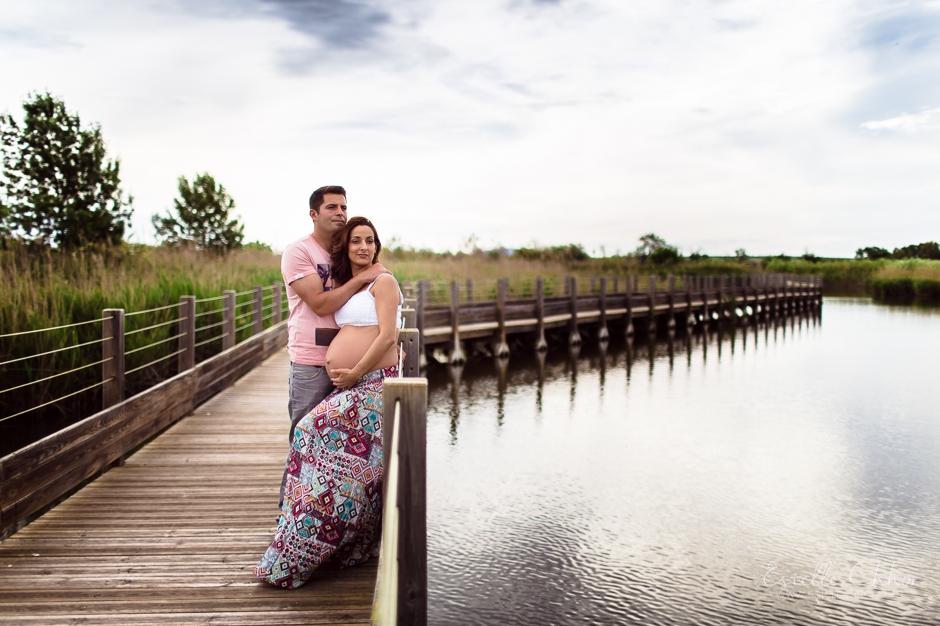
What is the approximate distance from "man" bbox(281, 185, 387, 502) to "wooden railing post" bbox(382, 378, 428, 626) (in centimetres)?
144

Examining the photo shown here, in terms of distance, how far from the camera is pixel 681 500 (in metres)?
8.28

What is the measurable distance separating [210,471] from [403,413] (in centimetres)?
366

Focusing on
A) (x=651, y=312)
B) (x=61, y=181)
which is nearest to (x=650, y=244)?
(x=651, y=312)

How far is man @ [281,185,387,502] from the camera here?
11.3ft

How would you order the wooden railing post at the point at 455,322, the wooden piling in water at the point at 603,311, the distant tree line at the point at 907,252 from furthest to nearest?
1. the distant tree line at the point at 907,252
2. the wooden piling in water at the point at 603,311
3. the wooden railing post at the point at 455,322

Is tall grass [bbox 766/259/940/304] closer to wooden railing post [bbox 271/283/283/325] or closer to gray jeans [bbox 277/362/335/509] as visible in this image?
wooden railing post [bbox 271/283/283/325]

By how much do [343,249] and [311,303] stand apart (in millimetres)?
295

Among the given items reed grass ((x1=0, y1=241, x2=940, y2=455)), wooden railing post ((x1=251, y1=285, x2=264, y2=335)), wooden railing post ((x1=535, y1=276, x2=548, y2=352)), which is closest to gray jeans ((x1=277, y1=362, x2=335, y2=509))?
reed grass ((x1=0, y1=241, x2=940, y2=455))

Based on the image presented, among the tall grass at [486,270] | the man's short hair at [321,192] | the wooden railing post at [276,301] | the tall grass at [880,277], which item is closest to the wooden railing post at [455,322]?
the tall grass at [486,270]

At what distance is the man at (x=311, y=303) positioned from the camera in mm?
3438

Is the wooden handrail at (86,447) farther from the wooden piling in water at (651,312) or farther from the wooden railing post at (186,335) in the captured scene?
the wooden piling in water at (651,312)

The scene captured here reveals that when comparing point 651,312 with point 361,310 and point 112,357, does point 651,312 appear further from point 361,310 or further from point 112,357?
point 361,310

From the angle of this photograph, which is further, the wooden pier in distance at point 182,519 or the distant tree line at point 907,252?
the distant tree line at point 907,252

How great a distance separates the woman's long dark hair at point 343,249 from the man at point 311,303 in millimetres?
67
